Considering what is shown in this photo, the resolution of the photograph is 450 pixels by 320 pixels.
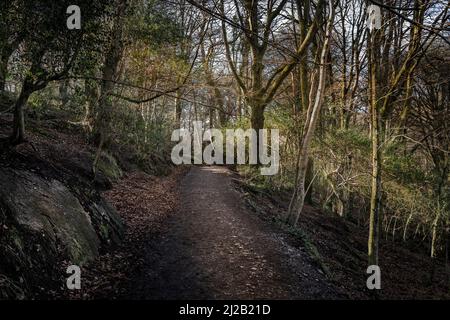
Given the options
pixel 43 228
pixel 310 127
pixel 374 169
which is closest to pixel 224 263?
pixel 43 228

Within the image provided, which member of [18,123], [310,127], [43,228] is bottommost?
[43,228]

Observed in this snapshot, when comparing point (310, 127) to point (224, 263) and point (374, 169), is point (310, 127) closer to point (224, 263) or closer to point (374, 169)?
point (374, 169)

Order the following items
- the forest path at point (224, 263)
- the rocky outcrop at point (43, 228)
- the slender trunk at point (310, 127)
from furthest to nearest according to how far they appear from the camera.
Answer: the slender trunk at point (310, 127)
the forest path at point (224, 263)
the rocky outcrop at point (43, 228)

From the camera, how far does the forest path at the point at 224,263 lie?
538cm

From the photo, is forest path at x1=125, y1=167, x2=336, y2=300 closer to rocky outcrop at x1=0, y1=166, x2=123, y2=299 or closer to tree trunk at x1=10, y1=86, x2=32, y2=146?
rocky outcrop at x1=0, y1=166, x2=123, y2=299

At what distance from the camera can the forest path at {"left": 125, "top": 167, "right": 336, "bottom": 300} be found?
5375mm

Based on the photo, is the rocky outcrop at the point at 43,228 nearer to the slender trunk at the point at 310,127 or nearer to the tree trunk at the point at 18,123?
the tree trunk at the point at 18,123

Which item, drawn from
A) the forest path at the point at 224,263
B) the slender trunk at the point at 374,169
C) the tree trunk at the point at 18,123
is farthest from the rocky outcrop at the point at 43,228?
the slender trunk at the point at 374,169

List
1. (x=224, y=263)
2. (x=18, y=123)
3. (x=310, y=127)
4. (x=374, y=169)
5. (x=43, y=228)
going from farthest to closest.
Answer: (x=310, y=127) < (x=374, y=169) < (x=18, y=123) < (x=224, y=263) < (x=43, y=228)

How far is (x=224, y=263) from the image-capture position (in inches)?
256

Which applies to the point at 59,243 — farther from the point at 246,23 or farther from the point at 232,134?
the point at 232,134

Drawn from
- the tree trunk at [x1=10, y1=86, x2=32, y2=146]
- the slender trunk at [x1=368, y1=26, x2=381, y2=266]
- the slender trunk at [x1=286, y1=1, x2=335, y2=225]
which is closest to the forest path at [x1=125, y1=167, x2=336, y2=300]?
the slender trunk at [x1=286, y1=1, x2=335, y2=225]

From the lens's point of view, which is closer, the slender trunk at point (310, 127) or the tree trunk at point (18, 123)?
the tree trunk at point (18, 123)
